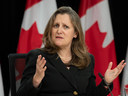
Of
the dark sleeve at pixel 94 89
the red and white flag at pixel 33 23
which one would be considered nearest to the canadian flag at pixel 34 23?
the red and white flag at pixel 33 23

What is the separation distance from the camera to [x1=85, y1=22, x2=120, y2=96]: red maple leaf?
2152 mm

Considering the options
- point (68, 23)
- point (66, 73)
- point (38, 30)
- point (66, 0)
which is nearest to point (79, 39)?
point (68, 23)

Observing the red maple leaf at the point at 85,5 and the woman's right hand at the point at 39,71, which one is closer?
the woman's right hand at the point at 39,71

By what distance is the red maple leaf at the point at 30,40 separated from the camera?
208cm

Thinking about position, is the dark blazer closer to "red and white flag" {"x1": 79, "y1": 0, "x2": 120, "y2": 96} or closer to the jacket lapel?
the jacket lapel

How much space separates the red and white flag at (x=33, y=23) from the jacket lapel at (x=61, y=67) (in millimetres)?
826

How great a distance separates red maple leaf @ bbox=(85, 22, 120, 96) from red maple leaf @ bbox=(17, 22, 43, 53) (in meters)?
0.65

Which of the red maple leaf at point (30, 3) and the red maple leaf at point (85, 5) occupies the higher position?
the red maple leaf at point (30, 3)

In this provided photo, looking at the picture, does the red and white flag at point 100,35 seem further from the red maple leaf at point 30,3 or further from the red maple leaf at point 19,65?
the red maple leaf at point 19,65

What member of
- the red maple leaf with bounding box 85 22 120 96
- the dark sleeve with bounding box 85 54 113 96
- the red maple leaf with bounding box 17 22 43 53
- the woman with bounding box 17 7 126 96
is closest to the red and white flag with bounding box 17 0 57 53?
the red maple leaf with bounding box 17 22 43 53

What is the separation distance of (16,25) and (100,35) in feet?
3.75

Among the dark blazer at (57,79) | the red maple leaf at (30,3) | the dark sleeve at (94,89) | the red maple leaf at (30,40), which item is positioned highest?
the red maple leaf at (30,3)

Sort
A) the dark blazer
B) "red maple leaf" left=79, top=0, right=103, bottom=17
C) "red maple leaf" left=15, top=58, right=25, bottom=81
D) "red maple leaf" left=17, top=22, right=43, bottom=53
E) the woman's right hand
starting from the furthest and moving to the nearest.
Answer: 1. "red maple leaf" left=79, top=0, right=103, bottom=17
2. "red maple leaf" left=17, top=22, right=43, bottom=53
3. "red maple leaf" left=15, top=58, right=25, bottom=81
4. the dark blazer
5. the woman's right hand

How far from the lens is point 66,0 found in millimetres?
2373
